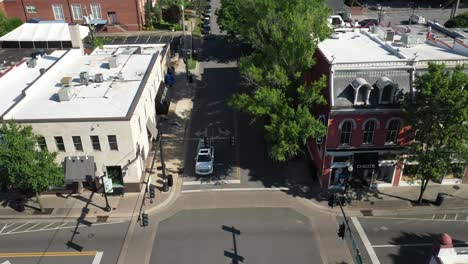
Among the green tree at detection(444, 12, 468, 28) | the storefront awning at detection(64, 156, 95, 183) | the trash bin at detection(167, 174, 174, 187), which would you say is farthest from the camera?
the green tree at detection(444, 12, 468, 28)

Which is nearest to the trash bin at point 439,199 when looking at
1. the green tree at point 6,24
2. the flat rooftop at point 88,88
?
the flat rooftop at point 88,88

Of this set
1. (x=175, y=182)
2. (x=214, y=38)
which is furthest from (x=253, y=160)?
(x=214, y=38)

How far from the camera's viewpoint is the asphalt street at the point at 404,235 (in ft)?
97.1

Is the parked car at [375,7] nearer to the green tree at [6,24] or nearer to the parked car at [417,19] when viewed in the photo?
the parked car at [417,19]

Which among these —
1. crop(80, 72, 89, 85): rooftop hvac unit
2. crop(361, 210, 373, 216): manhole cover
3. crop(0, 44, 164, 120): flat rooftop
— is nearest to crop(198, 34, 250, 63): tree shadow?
crop(0, 44, 164, 120): flat rooftop

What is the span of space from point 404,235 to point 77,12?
243 feet

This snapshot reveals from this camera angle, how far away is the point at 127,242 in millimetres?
31188

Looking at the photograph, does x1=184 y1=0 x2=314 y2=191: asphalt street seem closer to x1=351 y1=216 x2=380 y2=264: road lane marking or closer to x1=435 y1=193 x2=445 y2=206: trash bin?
x1=351 y1=216 x2=380 y2=264: road lane marking

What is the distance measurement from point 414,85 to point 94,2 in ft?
221

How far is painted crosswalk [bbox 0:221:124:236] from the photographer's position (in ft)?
107

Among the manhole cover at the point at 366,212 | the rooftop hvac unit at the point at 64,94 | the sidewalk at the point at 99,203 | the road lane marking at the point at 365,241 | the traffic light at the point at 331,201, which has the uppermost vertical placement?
the rooftop hvac unit at the point at 64,94

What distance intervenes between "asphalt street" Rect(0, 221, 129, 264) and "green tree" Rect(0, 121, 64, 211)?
11.9 ft

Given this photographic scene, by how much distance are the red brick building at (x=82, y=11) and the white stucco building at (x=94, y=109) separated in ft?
123

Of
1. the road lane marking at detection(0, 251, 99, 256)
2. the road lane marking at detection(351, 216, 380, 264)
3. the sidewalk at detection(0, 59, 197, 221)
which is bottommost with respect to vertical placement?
the road lane marking at detection(351, 216, 380, 264)
